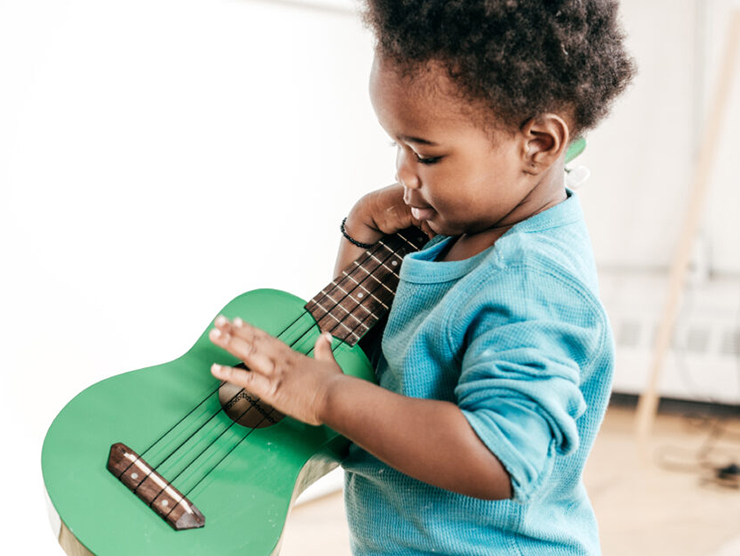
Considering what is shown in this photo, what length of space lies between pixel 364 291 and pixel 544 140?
27cm

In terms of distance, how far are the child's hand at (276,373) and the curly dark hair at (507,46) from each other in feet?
0.84

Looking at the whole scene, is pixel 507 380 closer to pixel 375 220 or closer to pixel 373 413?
pixel 373 413

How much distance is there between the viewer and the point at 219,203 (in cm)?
141

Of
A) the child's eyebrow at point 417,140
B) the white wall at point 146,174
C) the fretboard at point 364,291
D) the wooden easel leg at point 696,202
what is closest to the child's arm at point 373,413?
the fretboard at point 364,291

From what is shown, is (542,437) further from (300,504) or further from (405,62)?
(300,504)

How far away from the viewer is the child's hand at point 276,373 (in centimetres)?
61

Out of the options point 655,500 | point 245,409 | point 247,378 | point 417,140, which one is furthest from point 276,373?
point 655,500

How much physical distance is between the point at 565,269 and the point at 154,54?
3.05ft

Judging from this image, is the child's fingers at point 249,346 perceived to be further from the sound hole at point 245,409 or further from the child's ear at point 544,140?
the child's ear at point 544,140

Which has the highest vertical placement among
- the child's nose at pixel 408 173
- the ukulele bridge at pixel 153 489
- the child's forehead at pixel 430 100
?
the child's forehead at pixel 430 100

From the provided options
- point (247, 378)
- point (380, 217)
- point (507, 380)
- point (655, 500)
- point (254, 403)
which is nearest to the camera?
point (507, 380)

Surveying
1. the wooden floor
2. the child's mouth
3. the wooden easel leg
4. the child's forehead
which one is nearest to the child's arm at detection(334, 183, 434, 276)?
the child's mouth

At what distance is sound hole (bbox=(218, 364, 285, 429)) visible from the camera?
0.72 meters

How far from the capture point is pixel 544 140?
624 mm
